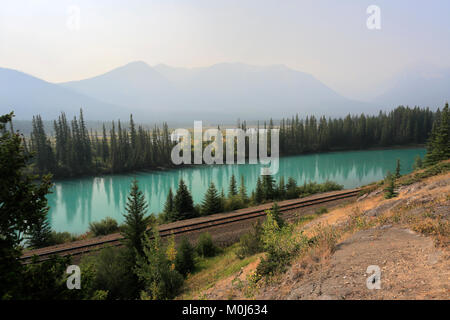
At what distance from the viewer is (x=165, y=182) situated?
2152 inches

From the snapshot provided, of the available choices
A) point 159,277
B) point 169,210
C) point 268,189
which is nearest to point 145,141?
point 169,210

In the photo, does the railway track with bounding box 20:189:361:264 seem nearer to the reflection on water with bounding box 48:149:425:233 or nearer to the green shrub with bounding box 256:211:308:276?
the green shrub with bounding box 256:211:308:276

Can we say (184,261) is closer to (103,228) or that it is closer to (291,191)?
(103,228)

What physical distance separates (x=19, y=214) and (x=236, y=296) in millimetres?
6087

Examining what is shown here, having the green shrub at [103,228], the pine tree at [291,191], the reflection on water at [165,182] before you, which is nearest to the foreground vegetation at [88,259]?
the green shrub at [103,228]

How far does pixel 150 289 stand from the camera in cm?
1050

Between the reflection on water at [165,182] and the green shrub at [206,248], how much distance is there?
20.5m

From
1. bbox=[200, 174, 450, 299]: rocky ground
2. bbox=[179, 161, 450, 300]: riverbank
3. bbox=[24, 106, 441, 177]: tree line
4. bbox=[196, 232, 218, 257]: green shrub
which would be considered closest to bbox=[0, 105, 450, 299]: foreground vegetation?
bbox=[179, 161, 450, 300]: riverbank

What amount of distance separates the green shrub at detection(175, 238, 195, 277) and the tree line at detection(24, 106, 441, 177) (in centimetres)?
5629

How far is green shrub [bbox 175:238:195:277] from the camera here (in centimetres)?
1396

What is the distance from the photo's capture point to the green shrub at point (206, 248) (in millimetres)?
16438

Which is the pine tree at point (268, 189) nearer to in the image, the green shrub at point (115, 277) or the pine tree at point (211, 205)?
the pine tree at point (211, 205)
